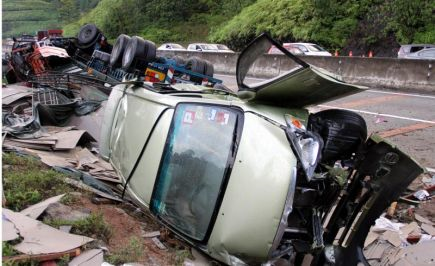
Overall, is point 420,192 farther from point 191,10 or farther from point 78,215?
point 191,10

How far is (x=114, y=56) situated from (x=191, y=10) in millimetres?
34758

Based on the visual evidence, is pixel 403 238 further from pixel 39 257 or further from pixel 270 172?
pixel 39 257

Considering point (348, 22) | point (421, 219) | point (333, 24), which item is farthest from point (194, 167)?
point (333, 24)

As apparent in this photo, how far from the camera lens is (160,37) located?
4197cm

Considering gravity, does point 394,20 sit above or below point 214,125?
above

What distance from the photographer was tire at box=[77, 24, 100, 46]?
11.6 metres

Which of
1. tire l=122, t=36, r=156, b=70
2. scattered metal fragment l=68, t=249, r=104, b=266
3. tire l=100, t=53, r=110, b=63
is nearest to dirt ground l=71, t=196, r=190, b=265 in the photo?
scattered metal fragment l=68, t=249, r=104, b=266

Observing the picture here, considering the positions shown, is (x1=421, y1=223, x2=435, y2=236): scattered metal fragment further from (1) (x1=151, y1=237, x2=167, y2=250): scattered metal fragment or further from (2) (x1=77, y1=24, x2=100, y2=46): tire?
(2) (x1=77, y1=24, x2=100, y2=46): tire

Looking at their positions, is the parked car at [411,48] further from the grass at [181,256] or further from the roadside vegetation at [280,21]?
the grass at [181,256]

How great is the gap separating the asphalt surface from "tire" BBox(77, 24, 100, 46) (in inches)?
223

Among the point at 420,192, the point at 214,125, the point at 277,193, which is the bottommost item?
the point at 420,192

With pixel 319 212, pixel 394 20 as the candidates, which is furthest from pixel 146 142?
pixel 394 20

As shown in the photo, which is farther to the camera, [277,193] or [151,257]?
[151,257]

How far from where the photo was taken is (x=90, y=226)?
3777 millimetres
